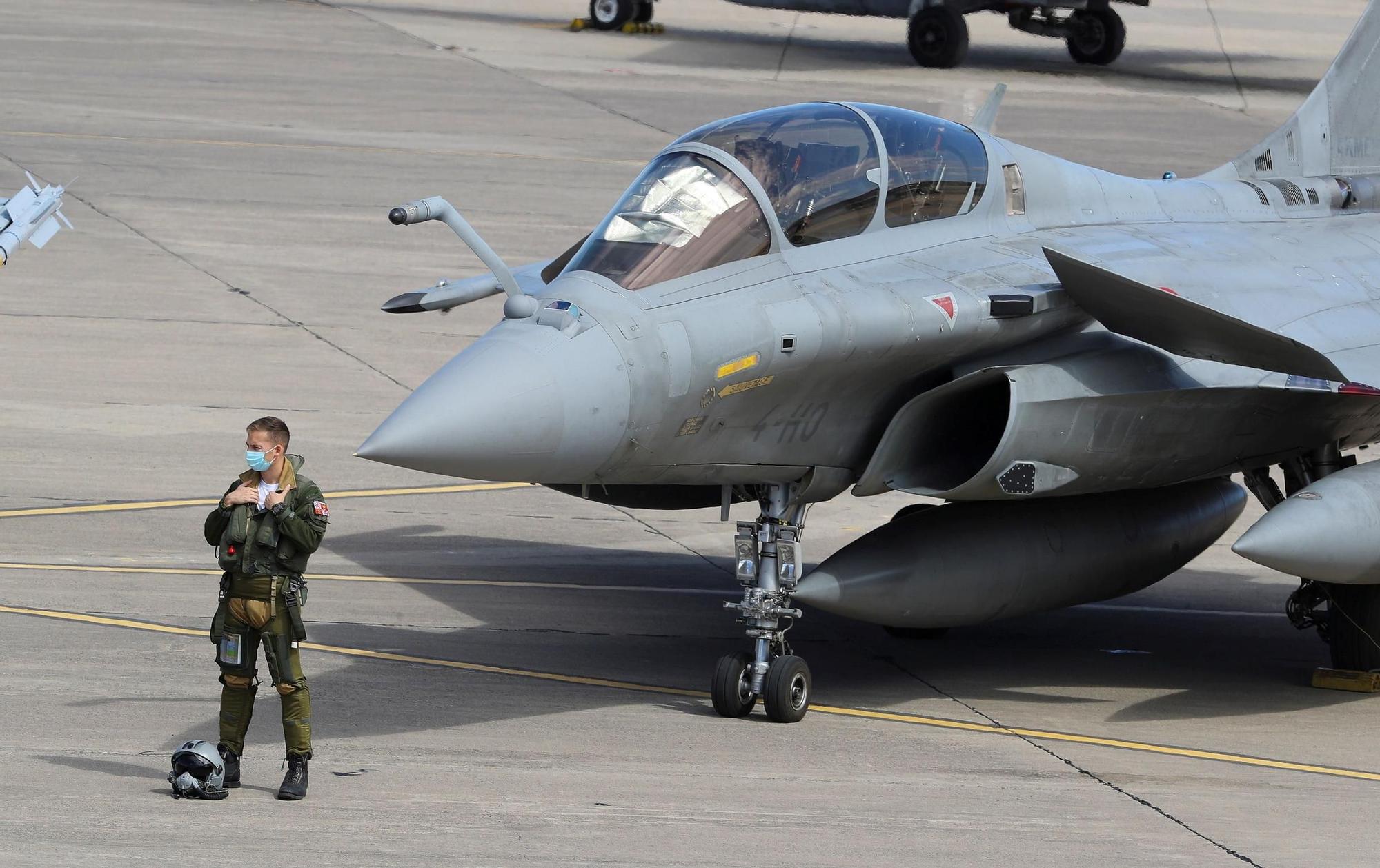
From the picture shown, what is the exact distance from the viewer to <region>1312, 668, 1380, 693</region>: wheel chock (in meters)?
13.6

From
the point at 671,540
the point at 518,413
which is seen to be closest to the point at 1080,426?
the point at 518,413

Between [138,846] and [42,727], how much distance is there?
2196 millimetres

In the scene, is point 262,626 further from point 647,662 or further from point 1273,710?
point 1273,710

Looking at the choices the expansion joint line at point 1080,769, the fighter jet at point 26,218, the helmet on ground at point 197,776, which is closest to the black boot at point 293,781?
the helmet on ground at point 197,776

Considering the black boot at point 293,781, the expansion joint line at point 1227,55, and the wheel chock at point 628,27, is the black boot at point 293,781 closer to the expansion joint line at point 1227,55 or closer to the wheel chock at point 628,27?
the expansion joint line at point 1227,55

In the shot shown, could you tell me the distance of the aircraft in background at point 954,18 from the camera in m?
40.1

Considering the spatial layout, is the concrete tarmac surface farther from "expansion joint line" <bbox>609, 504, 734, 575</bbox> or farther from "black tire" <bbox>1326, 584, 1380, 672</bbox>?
"black tire" <bbox>1326, 584, 1380, 672</bbox>

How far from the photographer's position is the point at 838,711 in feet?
39.8

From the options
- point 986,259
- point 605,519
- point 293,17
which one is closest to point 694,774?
point 986,259

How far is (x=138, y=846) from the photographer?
340 inches

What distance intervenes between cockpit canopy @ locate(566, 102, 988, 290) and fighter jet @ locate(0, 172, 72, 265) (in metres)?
6.02

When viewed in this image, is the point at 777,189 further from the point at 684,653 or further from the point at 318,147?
the point at 318,147

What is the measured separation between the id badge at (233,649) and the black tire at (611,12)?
37.9m

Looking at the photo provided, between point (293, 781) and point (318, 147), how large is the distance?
81.7 feet
